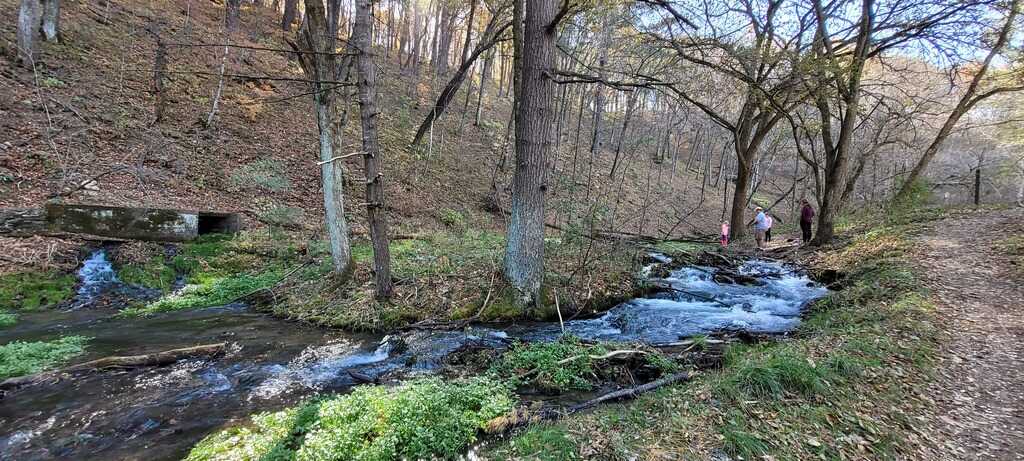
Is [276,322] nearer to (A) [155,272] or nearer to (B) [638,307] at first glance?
(A) [155,272]

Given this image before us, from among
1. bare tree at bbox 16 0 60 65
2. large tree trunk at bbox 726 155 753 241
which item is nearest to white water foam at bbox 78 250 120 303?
bare tree at bbox 16 0 60 65

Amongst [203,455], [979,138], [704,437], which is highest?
[979,138]

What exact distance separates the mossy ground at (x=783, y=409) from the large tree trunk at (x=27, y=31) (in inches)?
779

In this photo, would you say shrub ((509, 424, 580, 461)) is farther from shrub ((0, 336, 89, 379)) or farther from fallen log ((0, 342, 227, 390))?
shrub ((0, 336, 89, 379))

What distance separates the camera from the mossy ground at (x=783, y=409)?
3.46m

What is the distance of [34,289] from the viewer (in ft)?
26.9

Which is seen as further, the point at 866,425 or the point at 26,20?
the point at 26,20

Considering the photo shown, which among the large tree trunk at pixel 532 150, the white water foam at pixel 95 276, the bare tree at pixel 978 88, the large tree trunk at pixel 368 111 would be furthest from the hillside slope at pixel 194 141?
the bare tree at pixel 978 88

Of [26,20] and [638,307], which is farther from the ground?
[26,20]

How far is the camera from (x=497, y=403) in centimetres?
435

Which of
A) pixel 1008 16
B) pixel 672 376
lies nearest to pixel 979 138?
pixel 1008 16

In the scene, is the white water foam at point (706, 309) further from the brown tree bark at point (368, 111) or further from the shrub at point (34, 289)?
the shrub at point (34, 289)

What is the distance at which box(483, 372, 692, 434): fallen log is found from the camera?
414 cm

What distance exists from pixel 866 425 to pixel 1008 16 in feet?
52.0
